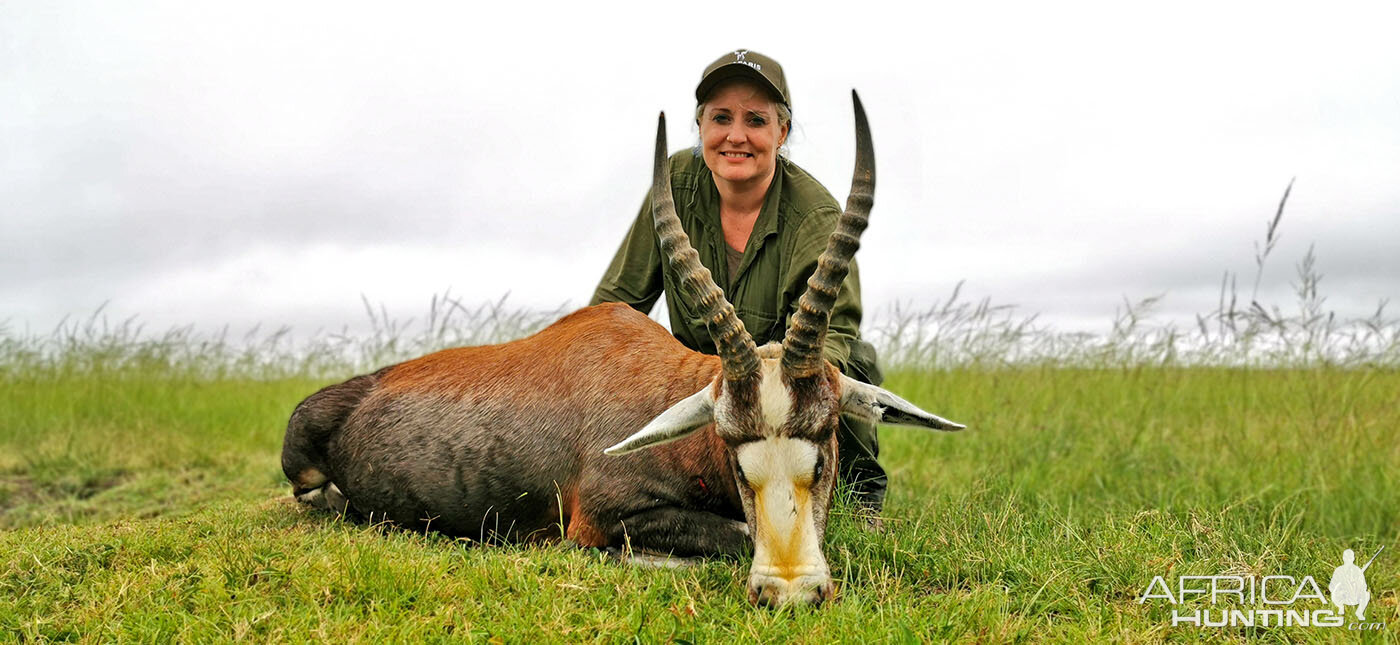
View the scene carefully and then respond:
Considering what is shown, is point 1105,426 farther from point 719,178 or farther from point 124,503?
point 124,503

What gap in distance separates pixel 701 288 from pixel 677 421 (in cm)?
58

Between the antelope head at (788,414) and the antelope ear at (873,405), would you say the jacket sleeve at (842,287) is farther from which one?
the antelope head at (788,414)

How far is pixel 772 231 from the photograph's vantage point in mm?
5809

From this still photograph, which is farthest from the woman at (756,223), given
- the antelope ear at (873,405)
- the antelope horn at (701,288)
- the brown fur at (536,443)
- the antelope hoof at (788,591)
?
the antelope hoof at (788,591)

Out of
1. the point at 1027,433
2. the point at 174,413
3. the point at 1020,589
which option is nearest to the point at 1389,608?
the point at 1020,589

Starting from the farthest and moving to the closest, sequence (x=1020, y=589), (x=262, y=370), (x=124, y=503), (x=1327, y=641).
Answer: (x=262, y=370) < (x=124, y=503) < (x=1020, y=589) < (x=1327, y=641)

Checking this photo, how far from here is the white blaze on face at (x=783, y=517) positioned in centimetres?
375

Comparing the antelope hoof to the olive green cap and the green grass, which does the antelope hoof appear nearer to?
the green grass

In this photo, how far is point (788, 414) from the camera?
12.9 ft

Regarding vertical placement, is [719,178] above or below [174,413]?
above

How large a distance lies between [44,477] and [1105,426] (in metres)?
9.88

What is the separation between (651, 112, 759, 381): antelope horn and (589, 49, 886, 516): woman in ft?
3.89

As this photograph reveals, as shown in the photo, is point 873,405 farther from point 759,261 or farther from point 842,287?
point 759,261

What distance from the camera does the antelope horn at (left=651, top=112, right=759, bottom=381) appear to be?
13.1 feet
